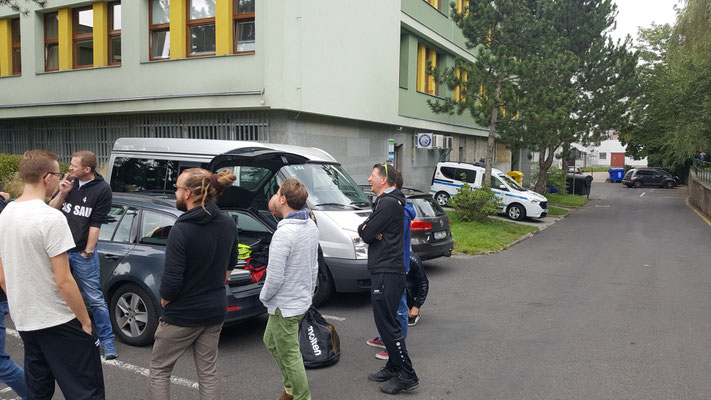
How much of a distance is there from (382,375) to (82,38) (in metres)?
15.7

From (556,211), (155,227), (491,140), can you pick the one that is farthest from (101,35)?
(556,211)

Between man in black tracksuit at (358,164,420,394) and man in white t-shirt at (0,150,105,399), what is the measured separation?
7.29 feet

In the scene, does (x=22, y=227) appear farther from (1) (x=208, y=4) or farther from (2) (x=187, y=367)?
(1) (x=208, y=4)

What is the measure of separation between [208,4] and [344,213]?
942cm

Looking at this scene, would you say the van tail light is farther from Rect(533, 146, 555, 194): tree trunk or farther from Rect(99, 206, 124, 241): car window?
Rect(533, 146, 555, 194): tree trunk

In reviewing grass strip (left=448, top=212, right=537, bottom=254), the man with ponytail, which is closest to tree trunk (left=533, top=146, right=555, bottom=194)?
grass strip (left=448, top=212, right=537, bottom=254)

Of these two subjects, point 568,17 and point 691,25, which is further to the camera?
point 568,17

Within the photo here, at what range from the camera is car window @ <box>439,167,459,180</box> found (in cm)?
2145

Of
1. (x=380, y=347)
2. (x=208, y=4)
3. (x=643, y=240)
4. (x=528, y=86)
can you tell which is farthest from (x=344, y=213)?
(x=528, y=86)

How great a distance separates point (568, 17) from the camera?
2441 centimetres

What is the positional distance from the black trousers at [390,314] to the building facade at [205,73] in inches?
375

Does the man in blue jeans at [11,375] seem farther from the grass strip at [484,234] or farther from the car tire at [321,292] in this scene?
the grass strip at [484,234]

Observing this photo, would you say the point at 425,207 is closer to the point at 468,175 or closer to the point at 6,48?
the point at 468,175

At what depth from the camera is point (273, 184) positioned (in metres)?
7.83
